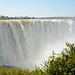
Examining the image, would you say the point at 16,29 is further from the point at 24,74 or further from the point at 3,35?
the point at 24,74

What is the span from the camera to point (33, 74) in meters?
4.50

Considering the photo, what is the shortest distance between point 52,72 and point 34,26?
1207 cm

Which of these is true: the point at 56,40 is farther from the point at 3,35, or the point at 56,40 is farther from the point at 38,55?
the point at 3,35

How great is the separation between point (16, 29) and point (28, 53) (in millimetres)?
3210

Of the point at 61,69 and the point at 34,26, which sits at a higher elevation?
the point at 61,69

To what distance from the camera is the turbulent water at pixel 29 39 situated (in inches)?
506

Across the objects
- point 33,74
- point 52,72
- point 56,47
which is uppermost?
point 52,72

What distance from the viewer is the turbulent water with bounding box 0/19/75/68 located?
1285 cm

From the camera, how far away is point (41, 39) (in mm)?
16969

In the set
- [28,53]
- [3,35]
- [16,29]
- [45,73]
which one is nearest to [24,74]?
[45,73]

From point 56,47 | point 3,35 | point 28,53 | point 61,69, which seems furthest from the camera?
point 56,47

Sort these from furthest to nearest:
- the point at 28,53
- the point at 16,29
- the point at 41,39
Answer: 1. the point at 41,39
2. the point at 28,53
3. the point at 16,29

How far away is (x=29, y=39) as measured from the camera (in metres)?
15.1

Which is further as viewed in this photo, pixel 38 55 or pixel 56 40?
pixel 56 40
